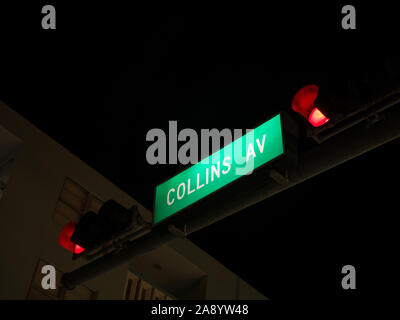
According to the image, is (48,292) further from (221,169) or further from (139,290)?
(221,169)

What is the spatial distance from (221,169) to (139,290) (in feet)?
29.5

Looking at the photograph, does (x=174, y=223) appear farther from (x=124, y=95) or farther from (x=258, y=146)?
(x=124, y=95)

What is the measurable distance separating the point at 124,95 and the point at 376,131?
263 inches

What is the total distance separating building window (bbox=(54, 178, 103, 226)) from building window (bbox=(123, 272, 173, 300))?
2253mm

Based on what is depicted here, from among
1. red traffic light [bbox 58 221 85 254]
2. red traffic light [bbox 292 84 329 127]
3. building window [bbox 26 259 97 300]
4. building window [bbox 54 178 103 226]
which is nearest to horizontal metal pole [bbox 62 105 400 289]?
red traffic light [bbox 292 84 329 127]

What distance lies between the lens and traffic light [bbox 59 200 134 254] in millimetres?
5754

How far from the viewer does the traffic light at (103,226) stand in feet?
18.9

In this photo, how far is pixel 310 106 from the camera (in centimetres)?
419

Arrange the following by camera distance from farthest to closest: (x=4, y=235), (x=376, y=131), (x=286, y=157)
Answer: (x=4, y=235) < (x=286, y=157) < (x=376, y=131)

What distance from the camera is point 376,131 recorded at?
4082 millimetres

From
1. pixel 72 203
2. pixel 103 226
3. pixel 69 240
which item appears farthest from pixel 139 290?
pixel 103 226

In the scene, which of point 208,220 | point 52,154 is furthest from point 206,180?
point 52,154

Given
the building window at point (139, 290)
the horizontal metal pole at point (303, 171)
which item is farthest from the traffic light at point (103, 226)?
the building window at point (139, 290)

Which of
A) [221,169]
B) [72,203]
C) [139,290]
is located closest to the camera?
[221,169]
